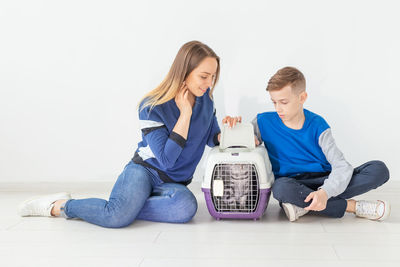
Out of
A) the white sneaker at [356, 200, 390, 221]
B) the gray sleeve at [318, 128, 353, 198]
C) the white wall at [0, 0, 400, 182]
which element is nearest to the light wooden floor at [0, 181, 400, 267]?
the white sneaker at [356, 200, 390, 221]

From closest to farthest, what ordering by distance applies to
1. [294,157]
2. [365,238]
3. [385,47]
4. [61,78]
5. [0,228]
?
[365,238], [0,228], [294,157], [385,47], [61,78]

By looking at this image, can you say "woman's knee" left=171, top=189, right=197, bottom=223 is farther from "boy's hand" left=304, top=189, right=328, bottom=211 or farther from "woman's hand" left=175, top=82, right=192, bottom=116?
"boy's hand" left=304, top=189, right=328, bottom=211

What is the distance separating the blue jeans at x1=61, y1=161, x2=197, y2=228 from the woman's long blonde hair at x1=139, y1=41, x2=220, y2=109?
0.27 metres

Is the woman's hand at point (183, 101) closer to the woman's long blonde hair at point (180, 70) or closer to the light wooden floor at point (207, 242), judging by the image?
the woman's long blonde hair at point (180, 70)

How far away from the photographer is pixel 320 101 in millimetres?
2336

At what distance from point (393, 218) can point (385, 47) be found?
2.73ft

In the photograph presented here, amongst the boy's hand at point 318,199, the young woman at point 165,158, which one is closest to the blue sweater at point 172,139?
the young woman at point 165,158

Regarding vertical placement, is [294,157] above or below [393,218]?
above

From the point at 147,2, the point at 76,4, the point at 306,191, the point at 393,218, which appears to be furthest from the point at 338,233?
the point at 76,4

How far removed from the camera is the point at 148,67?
240 cm

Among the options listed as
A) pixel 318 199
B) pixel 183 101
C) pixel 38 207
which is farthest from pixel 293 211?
pixel 38 207

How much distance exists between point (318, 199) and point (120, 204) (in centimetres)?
71

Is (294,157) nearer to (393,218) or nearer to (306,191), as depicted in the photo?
(306,191)

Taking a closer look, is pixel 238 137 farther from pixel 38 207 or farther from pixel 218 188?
pixel 38 207
